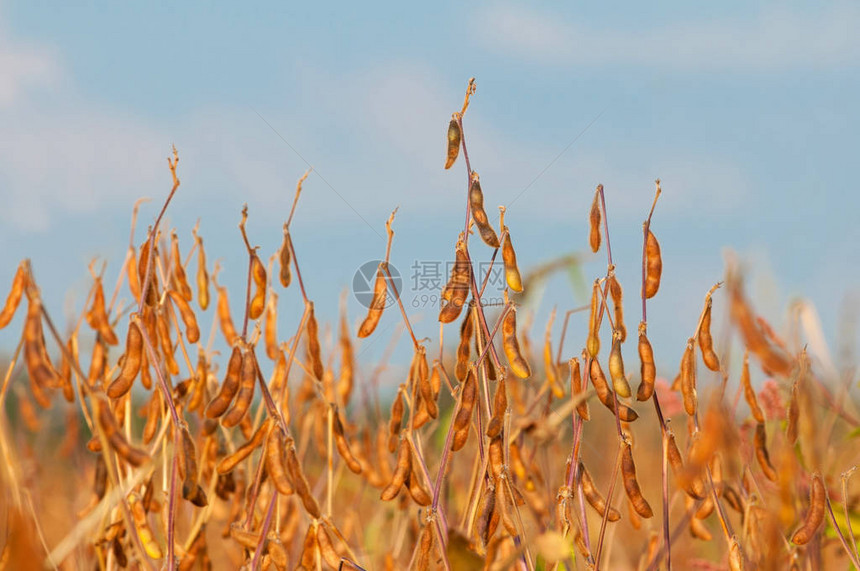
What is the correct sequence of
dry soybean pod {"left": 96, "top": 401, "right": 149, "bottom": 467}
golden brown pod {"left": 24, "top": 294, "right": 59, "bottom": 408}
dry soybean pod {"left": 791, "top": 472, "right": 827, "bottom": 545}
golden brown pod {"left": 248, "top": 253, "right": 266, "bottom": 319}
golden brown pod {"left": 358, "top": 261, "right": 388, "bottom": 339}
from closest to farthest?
dry soybean pod {"left": 96, "top": 401, "right": 149, "bottom": 467}
golden brown pod {"left": 24, "top": 294, "right": 59, "bottom": 408}
dry soybean pod {"left": 791, "top": 472, "right": 827, "bottom": 545}
golden brown pod {"left": 358, "top": 261, "right": 388, "bottom": 339}
golden brown pod {"left": 248, "top": 253, "right": 266, "bottom": 319}

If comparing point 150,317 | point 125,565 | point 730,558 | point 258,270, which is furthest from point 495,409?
point 125,565

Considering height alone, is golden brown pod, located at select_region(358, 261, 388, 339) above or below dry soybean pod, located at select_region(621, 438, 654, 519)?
above

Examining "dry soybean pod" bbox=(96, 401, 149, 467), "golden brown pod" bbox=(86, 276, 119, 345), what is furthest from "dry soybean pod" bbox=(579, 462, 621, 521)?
"golden brown pod" bbox=(86, 276, 119, 345)

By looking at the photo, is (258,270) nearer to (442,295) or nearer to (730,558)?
(442,295)

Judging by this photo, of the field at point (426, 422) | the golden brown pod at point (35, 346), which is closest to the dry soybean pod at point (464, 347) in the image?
the field at point (426, 422)

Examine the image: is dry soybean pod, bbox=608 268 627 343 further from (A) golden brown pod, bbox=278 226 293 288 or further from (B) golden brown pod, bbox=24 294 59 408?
(B) golden brown pod, bbox=24 294 59 408

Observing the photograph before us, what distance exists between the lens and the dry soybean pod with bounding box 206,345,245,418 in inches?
56.5

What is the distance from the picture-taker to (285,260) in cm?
160

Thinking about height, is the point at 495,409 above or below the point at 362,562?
above

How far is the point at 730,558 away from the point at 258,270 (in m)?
1.00

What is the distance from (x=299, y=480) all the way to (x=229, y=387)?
203 millimetres

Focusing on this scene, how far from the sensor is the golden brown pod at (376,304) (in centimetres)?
153

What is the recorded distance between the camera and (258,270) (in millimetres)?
1657

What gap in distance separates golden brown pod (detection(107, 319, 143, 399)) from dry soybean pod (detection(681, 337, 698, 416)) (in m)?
0.95
